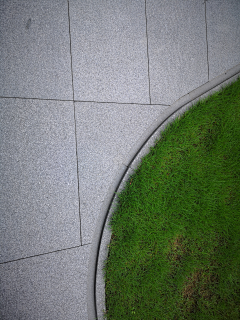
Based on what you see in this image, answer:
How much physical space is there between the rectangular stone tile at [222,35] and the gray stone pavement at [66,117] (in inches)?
17.9

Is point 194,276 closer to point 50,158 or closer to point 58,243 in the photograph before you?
point 58,243

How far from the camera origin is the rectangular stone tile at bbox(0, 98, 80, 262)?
200 cm

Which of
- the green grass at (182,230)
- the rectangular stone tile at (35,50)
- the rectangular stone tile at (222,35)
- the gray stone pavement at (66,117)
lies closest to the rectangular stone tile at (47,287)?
the gray stone pavement at (66,117)

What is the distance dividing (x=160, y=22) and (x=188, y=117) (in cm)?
122

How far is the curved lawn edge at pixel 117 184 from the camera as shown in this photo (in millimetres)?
2152

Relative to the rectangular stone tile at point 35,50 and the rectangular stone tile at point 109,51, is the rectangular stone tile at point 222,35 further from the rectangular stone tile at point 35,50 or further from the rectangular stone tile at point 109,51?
the rectangular stone tile at point 35,50

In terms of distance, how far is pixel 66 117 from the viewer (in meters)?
2.17

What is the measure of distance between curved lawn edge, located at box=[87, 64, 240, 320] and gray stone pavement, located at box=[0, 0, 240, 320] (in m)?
0.06

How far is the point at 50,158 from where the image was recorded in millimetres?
2117

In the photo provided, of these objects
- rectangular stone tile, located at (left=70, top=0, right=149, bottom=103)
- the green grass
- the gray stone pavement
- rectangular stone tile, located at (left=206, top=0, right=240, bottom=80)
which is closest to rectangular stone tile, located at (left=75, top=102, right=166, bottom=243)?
the gray stone pavement

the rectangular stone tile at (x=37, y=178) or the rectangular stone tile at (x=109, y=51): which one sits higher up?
the rectangular stone tile at (x=109, y=51)

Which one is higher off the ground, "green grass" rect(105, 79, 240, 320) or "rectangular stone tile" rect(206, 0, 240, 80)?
"rectangular stone tile" rect(206, 0, 240, 80)

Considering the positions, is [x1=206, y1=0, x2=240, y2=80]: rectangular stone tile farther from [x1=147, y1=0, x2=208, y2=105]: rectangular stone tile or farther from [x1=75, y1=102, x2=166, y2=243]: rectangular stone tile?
[x1=75, y1=102, x2=166, y2=243]: rectangular stone tile

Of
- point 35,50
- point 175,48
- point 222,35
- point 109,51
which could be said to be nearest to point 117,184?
point 109,51
